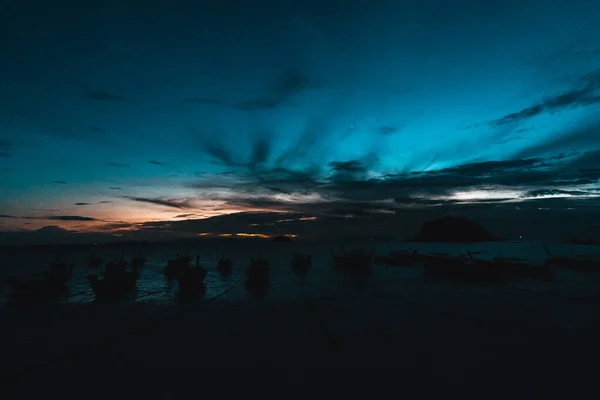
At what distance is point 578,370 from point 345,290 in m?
22.9

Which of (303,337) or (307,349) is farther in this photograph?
(303,337)

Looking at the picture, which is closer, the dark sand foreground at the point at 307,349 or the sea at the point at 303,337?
the dark sand foreground at the point at 307,349

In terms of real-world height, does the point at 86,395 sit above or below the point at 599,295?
above

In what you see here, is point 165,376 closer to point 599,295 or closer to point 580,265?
point 599,295

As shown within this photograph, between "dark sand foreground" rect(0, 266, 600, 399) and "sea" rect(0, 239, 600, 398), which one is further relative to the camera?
"sea" rect(0, 239, 600, 398)

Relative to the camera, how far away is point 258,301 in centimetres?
2809

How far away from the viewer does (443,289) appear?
33312 millimetres

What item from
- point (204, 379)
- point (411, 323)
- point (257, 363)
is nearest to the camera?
point (204, 379)

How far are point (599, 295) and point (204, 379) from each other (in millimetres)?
36943

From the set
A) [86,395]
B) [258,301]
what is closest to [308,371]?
[86,395]

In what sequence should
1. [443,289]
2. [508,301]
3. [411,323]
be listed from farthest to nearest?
[443,289], [508,301], [411,323]

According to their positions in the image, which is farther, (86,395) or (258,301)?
(258,301)

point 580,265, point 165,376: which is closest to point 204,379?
point 165,376

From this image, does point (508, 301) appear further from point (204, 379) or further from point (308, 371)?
point (204, 379)
